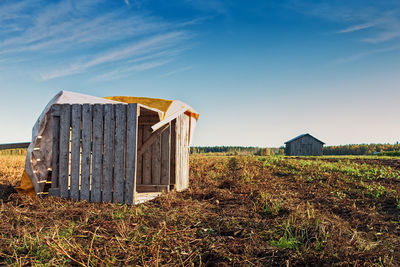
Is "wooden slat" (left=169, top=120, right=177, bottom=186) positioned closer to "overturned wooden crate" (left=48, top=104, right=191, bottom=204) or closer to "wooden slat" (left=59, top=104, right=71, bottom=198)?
"overturned wooden crate" (left=48, top=104, right=191, bottom=204)

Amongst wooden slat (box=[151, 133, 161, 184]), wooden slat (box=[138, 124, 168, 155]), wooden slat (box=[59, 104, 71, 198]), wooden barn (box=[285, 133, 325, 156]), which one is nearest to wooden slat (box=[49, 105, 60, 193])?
wooden slat (box=[59, 104, 71, 198])

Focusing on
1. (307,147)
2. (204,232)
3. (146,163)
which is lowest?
(204,232)

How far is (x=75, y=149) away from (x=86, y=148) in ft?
0.88

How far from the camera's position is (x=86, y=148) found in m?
6.27

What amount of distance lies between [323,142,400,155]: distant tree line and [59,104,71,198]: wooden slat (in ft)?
185

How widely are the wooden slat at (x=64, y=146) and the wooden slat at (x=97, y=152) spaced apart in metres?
0.63

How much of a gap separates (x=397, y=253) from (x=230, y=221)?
7.16 ft

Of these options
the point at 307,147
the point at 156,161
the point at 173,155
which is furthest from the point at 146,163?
the point at 307,147

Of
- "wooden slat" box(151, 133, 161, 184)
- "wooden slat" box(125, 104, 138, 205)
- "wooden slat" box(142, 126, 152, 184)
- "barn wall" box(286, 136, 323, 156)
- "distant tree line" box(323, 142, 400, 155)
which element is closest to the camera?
"wooden slat" box(125, 104, 138, 205)

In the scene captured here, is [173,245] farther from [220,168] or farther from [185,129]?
[220,168]

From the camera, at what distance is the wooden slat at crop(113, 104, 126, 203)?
20.0 ft

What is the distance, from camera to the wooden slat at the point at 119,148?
20.0 ft

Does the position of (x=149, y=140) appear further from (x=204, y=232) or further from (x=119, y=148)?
(x=204, y=232)

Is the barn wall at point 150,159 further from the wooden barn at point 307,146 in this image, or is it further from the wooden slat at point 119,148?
the wooden barn at point 307,146
